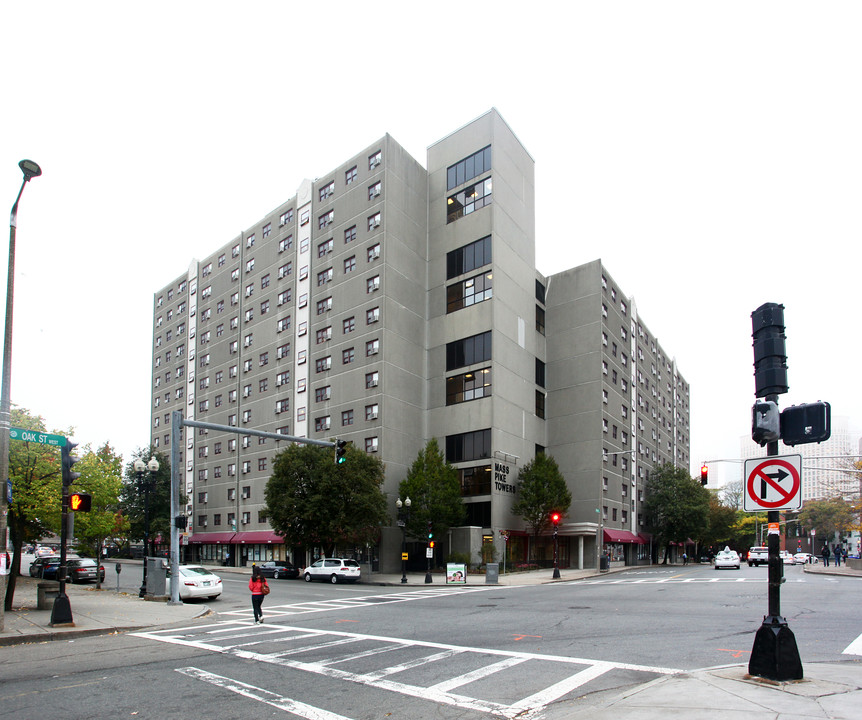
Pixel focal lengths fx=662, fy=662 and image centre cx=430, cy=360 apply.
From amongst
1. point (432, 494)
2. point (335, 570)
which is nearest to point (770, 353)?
point (335, 570)

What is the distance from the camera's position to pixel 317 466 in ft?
142

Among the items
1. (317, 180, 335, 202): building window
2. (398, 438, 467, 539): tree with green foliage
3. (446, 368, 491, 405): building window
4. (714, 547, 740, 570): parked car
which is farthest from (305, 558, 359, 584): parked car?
(317, 180, 335, 202): building window

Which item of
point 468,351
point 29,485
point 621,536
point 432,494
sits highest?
point 468,351

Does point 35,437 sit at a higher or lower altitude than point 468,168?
lower

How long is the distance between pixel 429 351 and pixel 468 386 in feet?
17.2

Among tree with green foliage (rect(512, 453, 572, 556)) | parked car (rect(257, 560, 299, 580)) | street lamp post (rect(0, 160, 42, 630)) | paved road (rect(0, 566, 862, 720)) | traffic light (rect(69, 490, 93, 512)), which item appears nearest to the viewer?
paved road (rect(0, 566, 862, 720))

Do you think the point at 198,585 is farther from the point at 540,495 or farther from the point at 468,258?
the point at 468,258

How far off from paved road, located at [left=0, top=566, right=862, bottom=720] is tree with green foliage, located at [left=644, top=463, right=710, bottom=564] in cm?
5338

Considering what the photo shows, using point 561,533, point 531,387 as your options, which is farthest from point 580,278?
point 561,533

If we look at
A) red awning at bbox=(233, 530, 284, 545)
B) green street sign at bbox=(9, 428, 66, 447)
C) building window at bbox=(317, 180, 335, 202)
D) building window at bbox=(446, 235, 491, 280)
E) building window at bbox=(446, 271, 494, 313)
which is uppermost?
building window at bbox=(317, 180, 335, 202)

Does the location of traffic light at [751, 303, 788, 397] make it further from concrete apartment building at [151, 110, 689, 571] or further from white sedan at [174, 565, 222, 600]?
concrete apartment building at [151, 110, 689, 571]

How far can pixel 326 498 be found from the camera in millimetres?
42094

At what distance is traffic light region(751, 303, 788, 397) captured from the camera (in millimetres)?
8914

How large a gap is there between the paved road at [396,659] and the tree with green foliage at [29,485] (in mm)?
5893
